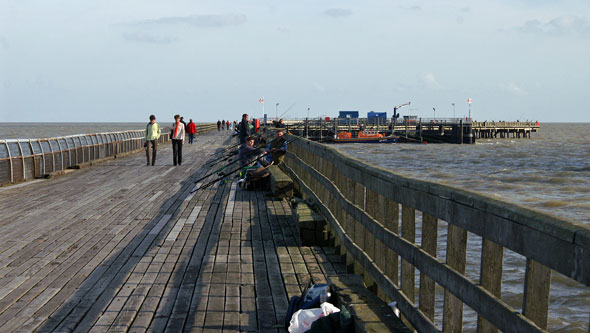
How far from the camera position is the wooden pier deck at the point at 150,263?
612 centimetres

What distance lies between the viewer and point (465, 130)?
109875 millimetres

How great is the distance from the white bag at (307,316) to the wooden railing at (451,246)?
0.55m

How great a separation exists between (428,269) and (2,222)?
9842 millimetres

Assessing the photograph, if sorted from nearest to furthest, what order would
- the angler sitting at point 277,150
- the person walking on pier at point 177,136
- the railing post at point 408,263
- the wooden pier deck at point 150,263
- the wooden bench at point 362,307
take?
1. the wooden bench at point 362,307
2. the railing post at point 408,263
3. the wooden pier deck at point 150,263
4. the angler sitting at point 277,150
5. the person walking on pier at point 177,136

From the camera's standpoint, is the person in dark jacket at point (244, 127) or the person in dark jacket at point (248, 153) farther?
the person in dark jacket at point (244, 127)

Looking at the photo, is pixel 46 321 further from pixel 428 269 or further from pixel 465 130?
pixel 465 130

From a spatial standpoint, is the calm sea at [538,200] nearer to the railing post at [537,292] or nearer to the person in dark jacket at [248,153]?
the railing post at [537,292]

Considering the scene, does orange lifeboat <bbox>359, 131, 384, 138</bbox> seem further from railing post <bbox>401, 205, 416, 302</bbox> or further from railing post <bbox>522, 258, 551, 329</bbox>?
railing post <bbox>522, 258, 551, 329</bbox>

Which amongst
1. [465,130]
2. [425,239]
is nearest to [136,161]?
[425,239]

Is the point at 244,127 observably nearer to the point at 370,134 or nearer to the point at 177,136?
the point at 177,136

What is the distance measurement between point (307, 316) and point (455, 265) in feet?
6.11

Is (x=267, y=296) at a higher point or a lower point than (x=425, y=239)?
lower

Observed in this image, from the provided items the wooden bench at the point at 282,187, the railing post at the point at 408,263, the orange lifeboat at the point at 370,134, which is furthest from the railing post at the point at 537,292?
the orange lifeboat at the point at 370,134

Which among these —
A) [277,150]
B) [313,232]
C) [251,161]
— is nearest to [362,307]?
[313,232]
